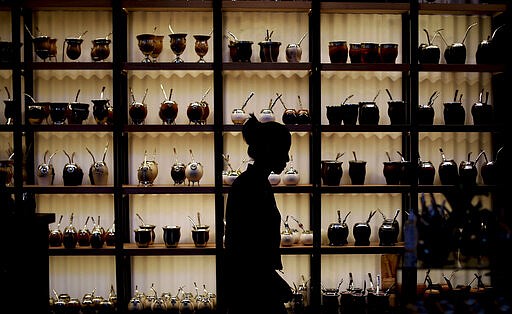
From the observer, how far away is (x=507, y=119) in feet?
15.4

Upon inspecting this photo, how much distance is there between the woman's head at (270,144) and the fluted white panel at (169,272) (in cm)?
247

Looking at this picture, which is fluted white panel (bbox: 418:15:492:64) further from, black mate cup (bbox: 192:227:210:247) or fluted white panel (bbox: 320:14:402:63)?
black mate cup (bbox: 192:227:210:247)

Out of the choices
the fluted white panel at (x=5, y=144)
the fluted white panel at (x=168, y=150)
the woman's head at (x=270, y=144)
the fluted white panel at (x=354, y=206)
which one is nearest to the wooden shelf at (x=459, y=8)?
the fluted white panel at (x=354, y=206)

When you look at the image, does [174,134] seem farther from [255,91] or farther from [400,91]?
[400,91]

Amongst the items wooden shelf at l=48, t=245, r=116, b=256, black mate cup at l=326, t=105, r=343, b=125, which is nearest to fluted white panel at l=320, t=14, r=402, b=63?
black mate cup at l=326, t=105, r=343, b=125

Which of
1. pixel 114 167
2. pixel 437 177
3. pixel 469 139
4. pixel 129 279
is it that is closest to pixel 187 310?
pixel 129 279

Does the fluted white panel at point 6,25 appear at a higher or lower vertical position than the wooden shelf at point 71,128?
higher

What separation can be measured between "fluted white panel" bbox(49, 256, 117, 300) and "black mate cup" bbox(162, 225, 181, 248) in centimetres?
57

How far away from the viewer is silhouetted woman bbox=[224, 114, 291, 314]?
7.63 ft

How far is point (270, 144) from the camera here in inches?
97.5

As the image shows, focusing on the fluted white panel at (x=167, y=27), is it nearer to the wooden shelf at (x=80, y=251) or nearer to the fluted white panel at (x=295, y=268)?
the wooden shelf at (x=80, y=251)

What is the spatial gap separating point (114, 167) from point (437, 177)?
2294 millimetres

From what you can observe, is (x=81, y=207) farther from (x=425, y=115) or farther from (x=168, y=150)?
(x=425, y=115)

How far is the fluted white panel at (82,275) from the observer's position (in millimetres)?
4816
